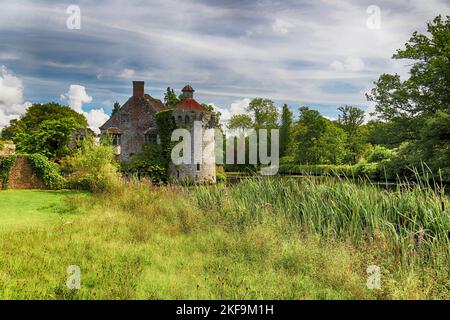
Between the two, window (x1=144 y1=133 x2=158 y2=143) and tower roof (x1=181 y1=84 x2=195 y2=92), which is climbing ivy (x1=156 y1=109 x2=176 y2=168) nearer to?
window (x1=144 y1=133 x2=158 y2=143)

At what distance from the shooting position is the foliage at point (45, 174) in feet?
60.9

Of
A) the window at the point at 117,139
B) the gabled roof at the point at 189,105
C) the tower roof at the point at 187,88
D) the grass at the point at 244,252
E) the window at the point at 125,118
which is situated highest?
the tower roof at the point at 187,88

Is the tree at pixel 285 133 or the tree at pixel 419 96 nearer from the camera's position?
the tree at pixel 419 96

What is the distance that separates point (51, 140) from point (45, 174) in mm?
7918

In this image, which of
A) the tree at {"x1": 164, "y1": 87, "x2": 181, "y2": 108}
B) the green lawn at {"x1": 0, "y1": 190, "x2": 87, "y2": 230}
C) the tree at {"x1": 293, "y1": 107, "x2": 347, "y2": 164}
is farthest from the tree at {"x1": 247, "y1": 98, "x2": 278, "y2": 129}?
the green lawn at {"x1": 0, "y1": 190, "x2": 87, "y2": 230}

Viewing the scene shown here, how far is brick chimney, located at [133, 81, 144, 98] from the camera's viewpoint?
32656mm

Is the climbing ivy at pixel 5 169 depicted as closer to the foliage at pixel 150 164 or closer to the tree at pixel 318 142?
the foliage at pixel 150 164

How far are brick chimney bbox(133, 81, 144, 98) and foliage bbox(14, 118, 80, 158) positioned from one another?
26.7 ft

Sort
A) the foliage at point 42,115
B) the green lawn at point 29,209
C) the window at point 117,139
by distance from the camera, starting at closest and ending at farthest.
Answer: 1. the green lawn at point 29,209
2. the window at point 117,139
3. the foliage at point 42,115

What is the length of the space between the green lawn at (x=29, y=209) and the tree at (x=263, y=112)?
41387 millimetres

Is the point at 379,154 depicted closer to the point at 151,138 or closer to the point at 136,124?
the point at 151,138

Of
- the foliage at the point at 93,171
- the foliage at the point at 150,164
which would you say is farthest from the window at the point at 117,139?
the foliage at the point at 93,171

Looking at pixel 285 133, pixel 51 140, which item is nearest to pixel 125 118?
pixel 51 140
